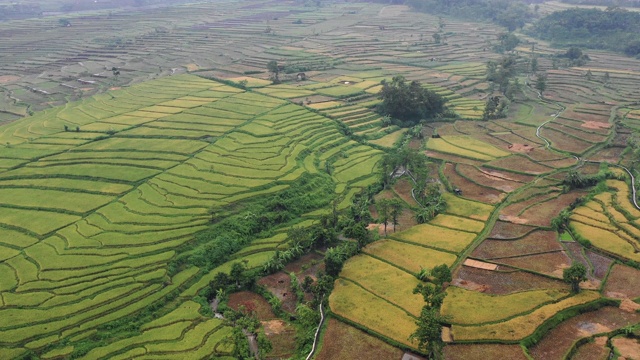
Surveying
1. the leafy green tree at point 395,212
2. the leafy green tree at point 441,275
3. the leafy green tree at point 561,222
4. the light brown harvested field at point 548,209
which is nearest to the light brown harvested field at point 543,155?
the light brown harvested field at point 548,209

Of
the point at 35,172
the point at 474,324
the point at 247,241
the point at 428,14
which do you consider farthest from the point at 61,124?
the point at 428,14

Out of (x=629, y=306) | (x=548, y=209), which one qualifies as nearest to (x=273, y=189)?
(x=548, y=209)

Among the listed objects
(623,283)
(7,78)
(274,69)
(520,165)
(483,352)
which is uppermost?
(274,69)

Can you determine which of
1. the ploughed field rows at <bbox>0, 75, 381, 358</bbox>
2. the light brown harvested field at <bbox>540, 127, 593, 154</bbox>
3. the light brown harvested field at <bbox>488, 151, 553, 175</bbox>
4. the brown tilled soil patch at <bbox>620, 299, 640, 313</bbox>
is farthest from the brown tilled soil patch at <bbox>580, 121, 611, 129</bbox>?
the brown tilled soil patch at <bbox>620, 299, 640, 313</bbox>

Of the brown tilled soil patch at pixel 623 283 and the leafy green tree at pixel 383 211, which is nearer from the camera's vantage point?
the brown tilled soil patch at pixel 623 283

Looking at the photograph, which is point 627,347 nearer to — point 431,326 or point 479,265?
point 479,265

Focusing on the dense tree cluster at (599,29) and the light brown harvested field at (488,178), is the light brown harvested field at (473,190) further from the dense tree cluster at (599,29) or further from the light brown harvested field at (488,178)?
the dense tree cluster at (599,29)
